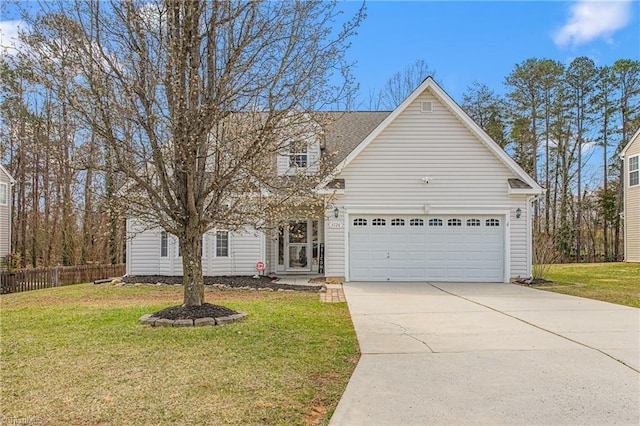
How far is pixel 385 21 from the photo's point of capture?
10492 mm

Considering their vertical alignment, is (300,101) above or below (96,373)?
above

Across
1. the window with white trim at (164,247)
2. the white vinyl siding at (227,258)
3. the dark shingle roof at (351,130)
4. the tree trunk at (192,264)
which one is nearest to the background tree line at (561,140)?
the dark shingle roof at (351,130)

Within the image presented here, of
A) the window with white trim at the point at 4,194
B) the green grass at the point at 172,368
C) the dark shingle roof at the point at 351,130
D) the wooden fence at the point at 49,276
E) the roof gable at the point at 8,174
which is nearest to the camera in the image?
the green grass at the point at 172,368

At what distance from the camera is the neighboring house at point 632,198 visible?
24.5 meters

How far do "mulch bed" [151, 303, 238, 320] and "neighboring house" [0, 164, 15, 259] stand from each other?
63.6 ft

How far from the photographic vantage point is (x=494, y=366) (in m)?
→ 5.26

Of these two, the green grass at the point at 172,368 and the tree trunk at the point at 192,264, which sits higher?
the tree trunk at the point at 192,264

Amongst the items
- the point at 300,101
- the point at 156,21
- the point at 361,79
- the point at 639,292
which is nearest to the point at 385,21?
the point at 361,79

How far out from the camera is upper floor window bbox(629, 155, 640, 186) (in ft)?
80.4

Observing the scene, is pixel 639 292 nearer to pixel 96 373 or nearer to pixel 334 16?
pixel 334 16

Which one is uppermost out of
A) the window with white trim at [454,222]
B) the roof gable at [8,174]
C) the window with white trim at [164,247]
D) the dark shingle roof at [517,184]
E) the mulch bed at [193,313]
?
the roof gable at [8,174]

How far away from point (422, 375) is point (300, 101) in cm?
458

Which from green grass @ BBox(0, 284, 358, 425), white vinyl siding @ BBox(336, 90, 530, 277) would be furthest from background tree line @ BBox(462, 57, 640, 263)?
green grass @ BBox(0, 284, 358, 425)

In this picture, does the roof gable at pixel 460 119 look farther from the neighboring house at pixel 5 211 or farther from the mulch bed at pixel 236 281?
the neighboring house at pixel 5 211
